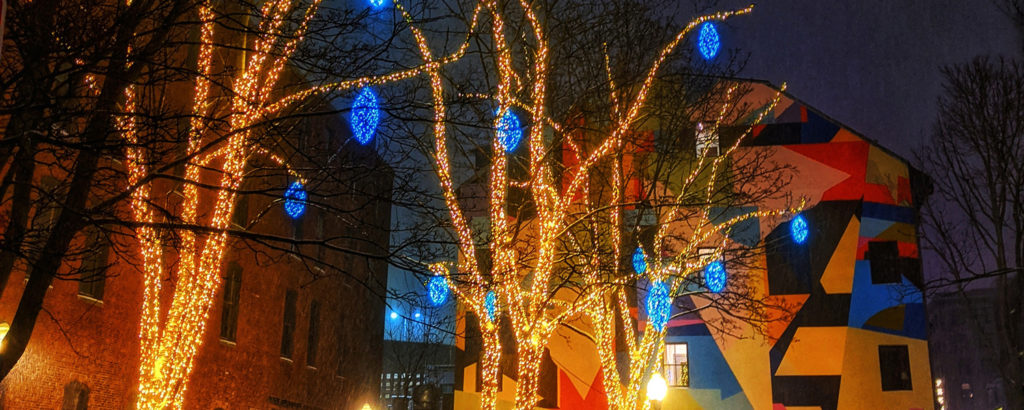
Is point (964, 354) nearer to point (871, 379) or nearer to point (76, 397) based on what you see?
point (871, 379)

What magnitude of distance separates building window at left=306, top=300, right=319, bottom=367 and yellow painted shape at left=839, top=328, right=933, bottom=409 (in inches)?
593

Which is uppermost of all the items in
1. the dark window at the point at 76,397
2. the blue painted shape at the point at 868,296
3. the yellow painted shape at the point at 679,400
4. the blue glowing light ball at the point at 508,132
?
the blue glowing light ball at the point at 508,132

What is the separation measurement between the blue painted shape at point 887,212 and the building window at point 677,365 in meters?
6.60

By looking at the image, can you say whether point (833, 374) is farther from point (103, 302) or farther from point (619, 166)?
point (103, 302)

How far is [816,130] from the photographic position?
27.8m

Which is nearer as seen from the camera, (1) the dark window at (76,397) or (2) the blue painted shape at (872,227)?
(1) the dark window at (76,397)

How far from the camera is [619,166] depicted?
17203 millimetres

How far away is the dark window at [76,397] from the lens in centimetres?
1571

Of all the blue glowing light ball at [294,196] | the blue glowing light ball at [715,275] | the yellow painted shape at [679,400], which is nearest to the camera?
the blue glowing light ball at [294,196]

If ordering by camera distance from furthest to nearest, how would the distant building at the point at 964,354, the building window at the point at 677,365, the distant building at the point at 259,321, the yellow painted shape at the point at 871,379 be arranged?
the distant building at the point at 964,354, the building window at the point at 677,365, the yellow painted shape at the point at 871,379, the distant building at the point at 259,321

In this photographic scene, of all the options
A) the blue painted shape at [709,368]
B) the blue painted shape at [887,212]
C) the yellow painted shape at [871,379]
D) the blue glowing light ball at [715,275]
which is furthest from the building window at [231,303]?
the blue painted shape at [887,212]

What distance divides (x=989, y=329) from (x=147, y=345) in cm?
7317

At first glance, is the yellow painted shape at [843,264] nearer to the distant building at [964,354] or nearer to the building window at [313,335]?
the building window at [313,335]

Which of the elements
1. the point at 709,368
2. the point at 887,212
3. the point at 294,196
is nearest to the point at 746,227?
the point at 709,368
